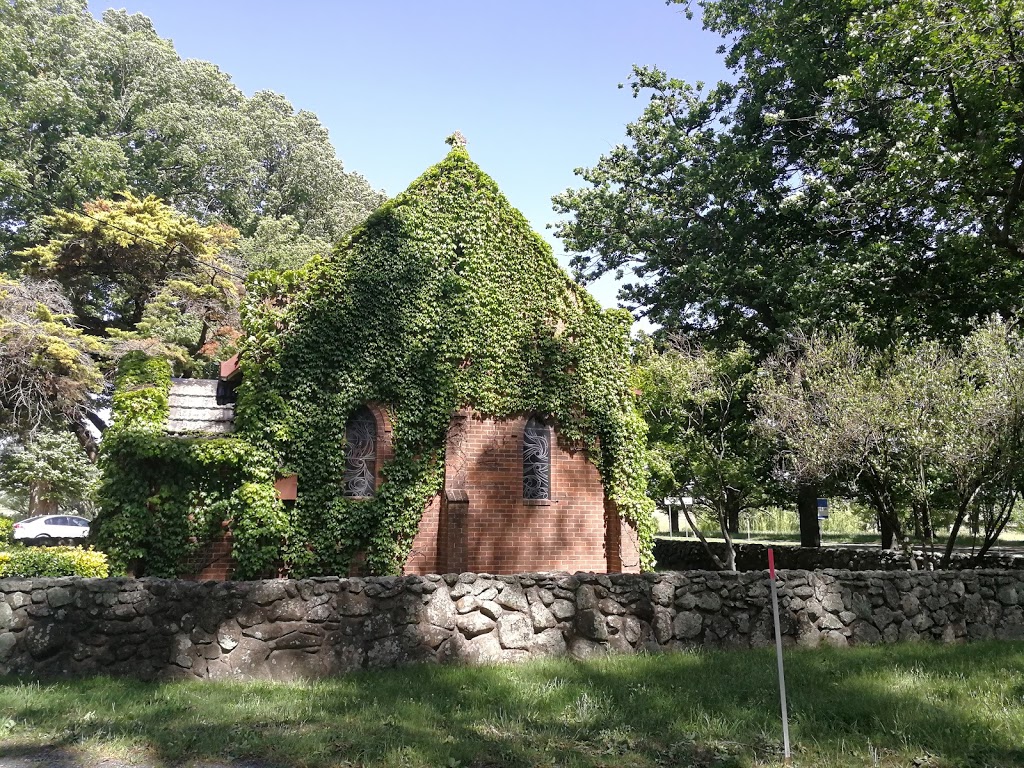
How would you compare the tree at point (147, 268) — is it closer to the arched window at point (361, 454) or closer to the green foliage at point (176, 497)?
the green foliage at point (176, 497)

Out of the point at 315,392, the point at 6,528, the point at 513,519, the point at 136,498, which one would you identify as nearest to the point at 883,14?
the point at 513,519

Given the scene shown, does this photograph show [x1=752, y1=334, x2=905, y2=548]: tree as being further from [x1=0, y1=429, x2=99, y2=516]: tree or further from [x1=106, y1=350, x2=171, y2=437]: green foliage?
[x1=0, y1=429, x2=99, y2=516]: tree

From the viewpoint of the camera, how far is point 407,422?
15.5m

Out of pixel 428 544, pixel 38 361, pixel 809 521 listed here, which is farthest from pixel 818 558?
pixel 38 361

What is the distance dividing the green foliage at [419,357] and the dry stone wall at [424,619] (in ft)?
18.8

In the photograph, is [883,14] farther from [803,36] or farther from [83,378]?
[83,378]

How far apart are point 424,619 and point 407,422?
6.68 m

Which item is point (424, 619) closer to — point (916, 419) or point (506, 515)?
point (506, 515)

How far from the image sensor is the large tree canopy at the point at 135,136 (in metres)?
33.2

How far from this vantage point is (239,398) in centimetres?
1462

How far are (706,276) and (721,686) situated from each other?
18.1m

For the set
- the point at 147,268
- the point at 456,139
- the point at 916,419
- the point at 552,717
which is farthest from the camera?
the point at 147,268

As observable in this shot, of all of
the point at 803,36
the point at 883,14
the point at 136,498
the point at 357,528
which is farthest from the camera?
the point at 803,36

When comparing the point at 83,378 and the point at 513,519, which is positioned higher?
the point at 83,378
